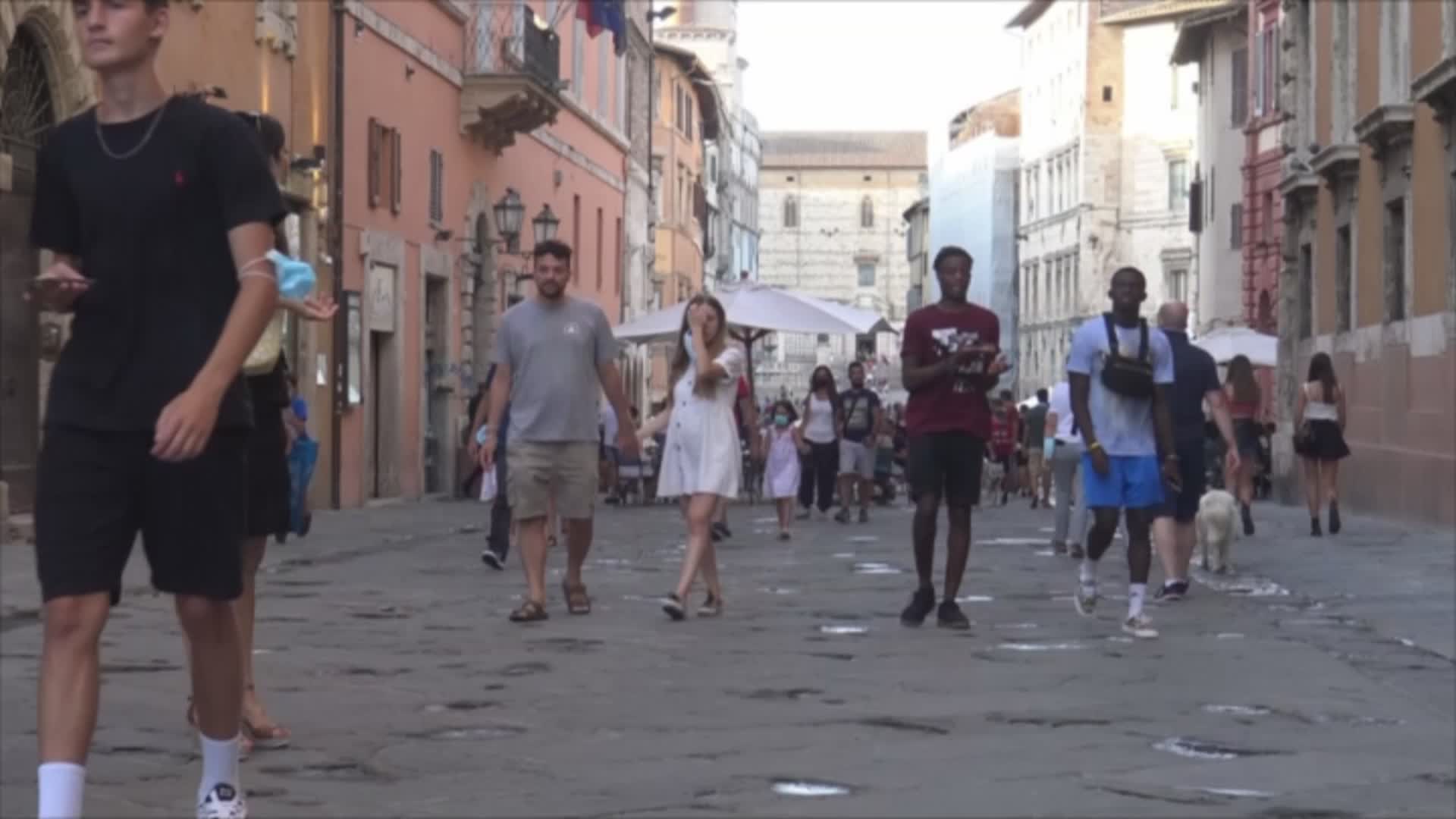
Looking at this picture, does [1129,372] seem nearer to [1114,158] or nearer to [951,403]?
[951,403]

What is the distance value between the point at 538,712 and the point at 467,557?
1096 centimetres

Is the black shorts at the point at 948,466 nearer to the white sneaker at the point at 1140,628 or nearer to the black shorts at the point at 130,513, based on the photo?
the white sneaker at the point at 1140,628

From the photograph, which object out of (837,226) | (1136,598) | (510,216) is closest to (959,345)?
(1136,598)

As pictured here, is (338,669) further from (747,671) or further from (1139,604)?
(1139,604)

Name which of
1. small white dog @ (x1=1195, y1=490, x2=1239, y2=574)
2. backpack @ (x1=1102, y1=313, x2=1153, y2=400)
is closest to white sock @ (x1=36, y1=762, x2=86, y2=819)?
backpack @ (x1=1102, y1=313, x2=1153, y2=400)

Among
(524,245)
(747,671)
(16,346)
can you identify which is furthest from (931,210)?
(747,671)

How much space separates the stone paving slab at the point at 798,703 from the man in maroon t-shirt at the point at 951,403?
22.9 inches

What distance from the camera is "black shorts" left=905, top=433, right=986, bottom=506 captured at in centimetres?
1250

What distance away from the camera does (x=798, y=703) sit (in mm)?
9547

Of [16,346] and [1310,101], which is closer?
[16,346]

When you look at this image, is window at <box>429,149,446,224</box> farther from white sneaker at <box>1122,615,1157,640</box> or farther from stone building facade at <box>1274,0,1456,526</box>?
white sneaker at <box>1122,615,1157,640</box>

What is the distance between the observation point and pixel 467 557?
790 inches

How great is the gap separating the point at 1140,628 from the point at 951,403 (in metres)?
1.34

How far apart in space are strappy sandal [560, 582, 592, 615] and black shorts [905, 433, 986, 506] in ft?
6.67
